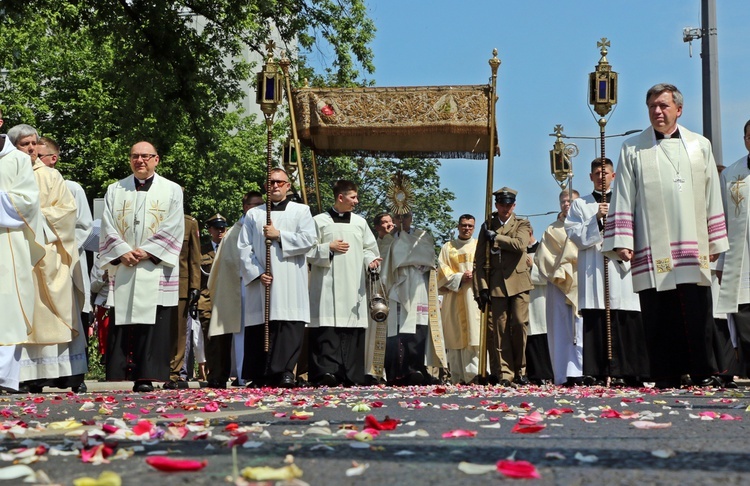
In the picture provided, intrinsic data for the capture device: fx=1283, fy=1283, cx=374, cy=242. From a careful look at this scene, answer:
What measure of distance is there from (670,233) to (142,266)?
16.5 ft

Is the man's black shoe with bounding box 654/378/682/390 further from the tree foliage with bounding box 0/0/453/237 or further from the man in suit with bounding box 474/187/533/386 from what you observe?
the tree foliage with bounding box 0/0/453/237

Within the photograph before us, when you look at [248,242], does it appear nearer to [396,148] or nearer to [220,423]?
[396,148]

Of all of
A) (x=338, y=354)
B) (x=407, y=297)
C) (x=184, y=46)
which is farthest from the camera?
(x=184, y=46)

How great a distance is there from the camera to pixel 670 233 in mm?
10109

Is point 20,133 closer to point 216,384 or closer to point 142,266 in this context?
point 142,266

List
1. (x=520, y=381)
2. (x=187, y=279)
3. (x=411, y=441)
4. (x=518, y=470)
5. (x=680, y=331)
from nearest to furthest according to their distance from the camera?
1. (x=518, y=470)
2. (x=411, y=441)
3. (x=680, y=331)
4. (x=187, y=279)
5. (x=520, y=381)

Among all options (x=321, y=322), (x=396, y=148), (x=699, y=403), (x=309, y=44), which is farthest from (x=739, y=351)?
(x=309, y=44)

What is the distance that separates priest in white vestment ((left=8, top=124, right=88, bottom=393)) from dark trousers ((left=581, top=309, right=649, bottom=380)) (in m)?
4.92

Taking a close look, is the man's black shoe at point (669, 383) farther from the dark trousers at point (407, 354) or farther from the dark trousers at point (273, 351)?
the dark trousers at point (407, 354)

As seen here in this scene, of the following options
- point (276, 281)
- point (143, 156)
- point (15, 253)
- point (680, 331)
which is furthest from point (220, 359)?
point (680, 331)

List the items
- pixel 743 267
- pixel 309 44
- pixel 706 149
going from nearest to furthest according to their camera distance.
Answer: pixel 706 149 < pixel 743 267 < pixel 309 44

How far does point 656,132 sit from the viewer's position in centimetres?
1046

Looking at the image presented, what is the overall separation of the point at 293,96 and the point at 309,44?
773 centimetres

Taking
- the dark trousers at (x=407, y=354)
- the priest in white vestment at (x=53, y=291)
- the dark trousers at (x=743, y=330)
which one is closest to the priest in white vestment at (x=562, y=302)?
the dark trousers at (x=407, y=354)
